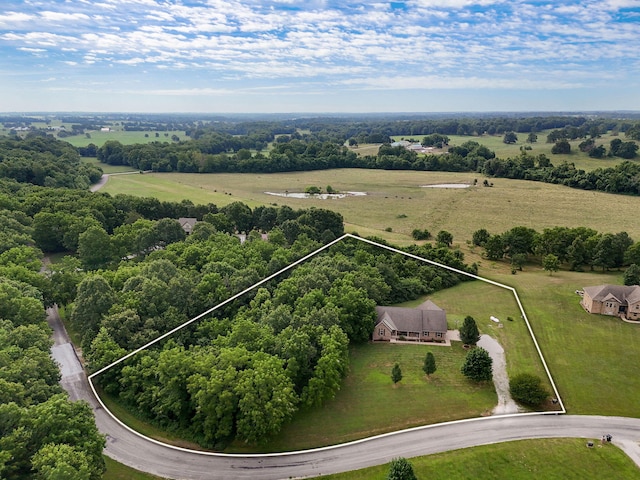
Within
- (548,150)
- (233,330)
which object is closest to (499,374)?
Answer: (233,330)

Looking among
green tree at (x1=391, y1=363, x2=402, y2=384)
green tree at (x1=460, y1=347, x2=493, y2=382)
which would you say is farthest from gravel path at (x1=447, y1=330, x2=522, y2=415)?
green tree at (x1=391, y1=363, x2=402, y2=384)

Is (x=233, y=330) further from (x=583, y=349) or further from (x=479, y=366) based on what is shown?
(x=583, y=349)

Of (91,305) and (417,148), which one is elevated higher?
(417,148)

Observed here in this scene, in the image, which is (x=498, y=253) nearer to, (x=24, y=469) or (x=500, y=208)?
(x=500, y=208)

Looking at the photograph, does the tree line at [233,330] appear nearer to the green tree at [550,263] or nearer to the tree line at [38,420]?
the tree line at [38,420]

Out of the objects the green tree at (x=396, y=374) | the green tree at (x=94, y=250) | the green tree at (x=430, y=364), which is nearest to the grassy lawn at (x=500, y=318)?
the green tree at (x=430, y=364)

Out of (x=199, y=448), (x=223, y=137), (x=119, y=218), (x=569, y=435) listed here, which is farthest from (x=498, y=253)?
(x=223, y=137)
